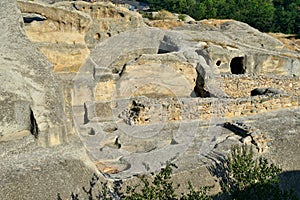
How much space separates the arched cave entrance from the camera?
18594 mm

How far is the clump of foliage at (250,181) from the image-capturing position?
7546mm

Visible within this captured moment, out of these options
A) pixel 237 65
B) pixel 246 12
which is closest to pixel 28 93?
pixel 237 65

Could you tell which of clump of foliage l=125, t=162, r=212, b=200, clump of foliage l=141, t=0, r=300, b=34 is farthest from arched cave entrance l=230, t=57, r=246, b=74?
clump of foliage l=141, t=0, r=300, b=34

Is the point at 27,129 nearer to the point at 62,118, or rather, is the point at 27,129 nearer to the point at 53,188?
the point at 62,118

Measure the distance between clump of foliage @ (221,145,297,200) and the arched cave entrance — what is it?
11.1 m

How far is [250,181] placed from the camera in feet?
A: 25.4

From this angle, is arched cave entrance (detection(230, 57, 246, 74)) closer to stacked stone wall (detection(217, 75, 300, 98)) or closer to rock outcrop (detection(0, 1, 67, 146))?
stacked stone wall (detection(217, 75, 300, 98))

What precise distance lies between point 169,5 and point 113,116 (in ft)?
142

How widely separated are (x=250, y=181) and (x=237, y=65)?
12.1 metres

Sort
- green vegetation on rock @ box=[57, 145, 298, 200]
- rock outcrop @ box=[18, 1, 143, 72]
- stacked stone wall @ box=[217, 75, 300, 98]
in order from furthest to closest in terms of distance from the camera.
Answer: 1. stacked stone wall @ box=[217, 75, 300, 98]
2. rock outcrop @ box=[18, 1, 143, 72]
3. green vegetation on rock @ box=[57, 145, 298, 200]

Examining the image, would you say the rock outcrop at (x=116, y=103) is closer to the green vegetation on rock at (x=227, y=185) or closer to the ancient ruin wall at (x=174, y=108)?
the ancient ruin wall at (x=174, y=108)

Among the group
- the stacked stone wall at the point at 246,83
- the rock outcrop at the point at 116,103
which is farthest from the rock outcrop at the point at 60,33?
the stacked stone wall at the point at 246,83

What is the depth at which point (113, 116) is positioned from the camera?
1109 centimetres

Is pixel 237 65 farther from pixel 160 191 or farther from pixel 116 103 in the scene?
pixel 160 191
